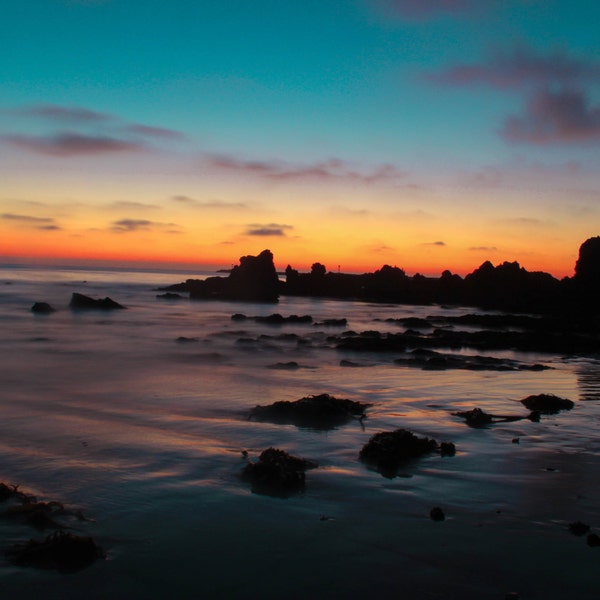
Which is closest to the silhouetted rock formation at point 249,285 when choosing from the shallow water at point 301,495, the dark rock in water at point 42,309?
the dark rock in water at point 42,309

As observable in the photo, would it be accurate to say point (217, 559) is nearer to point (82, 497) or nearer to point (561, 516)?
point (82, 497)

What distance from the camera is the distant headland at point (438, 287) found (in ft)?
172

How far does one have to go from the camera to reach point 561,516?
6098 mm

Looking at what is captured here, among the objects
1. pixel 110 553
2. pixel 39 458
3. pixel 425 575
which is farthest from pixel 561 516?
pixel 39 458

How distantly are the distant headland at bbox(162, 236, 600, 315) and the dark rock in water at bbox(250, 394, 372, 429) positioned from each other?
132ft

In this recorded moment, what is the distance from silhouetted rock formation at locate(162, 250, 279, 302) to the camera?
6181 cm

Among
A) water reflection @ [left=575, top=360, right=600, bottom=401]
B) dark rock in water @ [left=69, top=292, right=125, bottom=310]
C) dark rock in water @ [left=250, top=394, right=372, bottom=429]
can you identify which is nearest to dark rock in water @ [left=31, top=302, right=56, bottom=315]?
dark rock in water @ [left=69, top=292, right=125, bottom=310]

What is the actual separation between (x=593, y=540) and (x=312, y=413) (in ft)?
18.7

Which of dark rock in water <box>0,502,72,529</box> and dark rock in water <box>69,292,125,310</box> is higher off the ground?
dark rock in water <box>69,292,125,310</box>

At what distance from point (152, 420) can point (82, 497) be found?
4.22m

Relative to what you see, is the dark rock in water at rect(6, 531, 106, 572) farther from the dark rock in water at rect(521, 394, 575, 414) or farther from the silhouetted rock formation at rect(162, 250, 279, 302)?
the silhouetted rock formation at rect(162, 250, 279, 302)

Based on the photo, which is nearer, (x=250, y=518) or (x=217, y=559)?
(x=217, y=559)

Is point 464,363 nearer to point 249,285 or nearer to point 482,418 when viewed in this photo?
point 482,418

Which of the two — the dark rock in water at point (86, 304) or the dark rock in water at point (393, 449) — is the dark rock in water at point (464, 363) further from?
the dark rock in water at point (86, 304)
